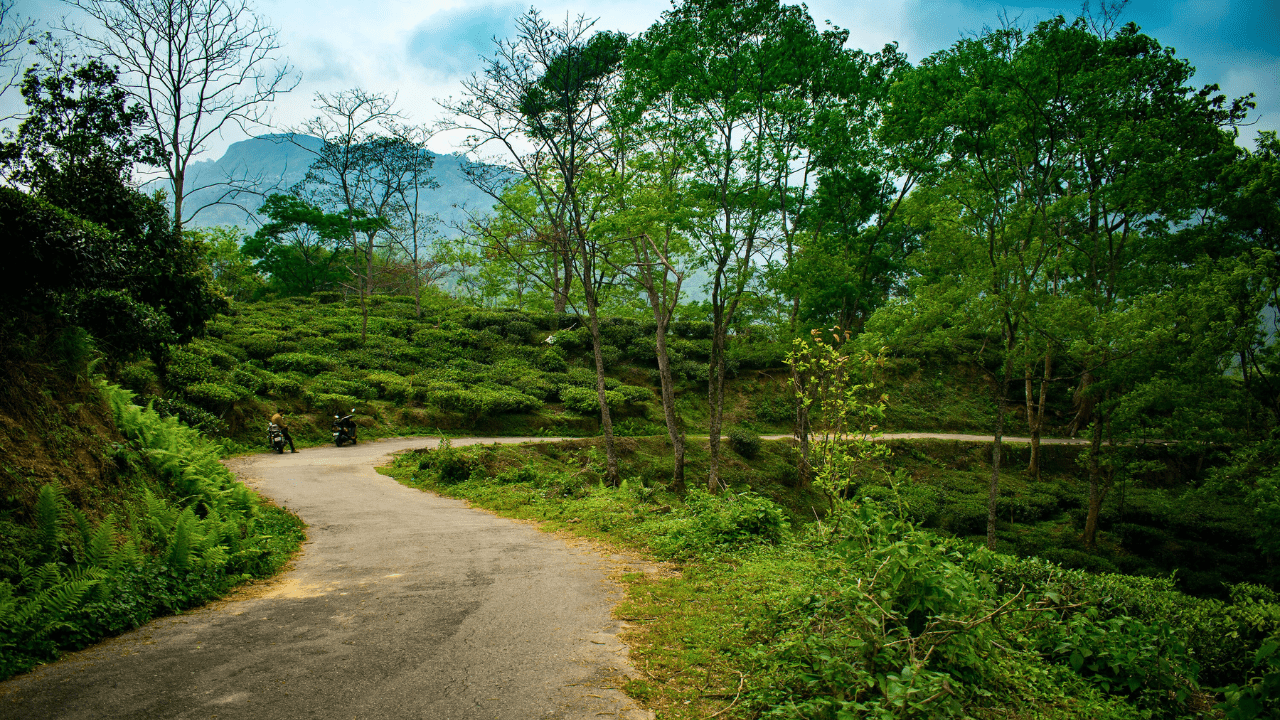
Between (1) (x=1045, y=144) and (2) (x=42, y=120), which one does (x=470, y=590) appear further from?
(1) (x=1045, y=144)

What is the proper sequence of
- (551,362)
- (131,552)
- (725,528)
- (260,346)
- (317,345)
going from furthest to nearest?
1. (551,362)
2. (317,345)
3. (260,346)
4. (725,528)
5. (131,552)

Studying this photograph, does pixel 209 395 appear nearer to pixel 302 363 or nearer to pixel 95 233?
pixel 302 363

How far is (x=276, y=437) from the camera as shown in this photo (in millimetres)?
15391

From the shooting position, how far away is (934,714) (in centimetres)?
297

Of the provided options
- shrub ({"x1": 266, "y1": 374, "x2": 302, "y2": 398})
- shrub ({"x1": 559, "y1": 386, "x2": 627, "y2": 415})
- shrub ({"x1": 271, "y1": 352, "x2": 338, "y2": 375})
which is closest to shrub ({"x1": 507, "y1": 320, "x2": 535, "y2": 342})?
shrub ({"x1": 559, "y1": 386, "x2": 627, "y2": 415})

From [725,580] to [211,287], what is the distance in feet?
47.4

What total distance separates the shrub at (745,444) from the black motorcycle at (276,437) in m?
14.9

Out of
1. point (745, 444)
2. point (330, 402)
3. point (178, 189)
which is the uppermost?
point (178, 189)

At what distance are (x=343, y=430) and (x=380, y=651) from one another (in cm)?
1454

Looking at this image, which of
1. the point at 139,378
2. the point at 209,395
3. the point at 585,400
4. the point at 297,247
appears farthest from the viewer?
the point at 297,247

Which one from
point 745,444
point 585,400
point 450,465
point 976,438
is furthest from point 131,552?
point 976,438

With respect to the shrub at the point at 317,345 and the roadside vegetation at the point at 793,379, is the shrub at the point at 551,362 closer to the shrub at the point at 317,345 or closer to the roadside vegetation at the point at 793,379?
the roadside vegetation at the point at 793,379

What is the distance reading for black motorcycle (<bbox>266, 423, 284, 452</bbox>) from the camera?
15.4 meters

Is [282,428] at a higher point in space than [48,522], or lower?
lower
